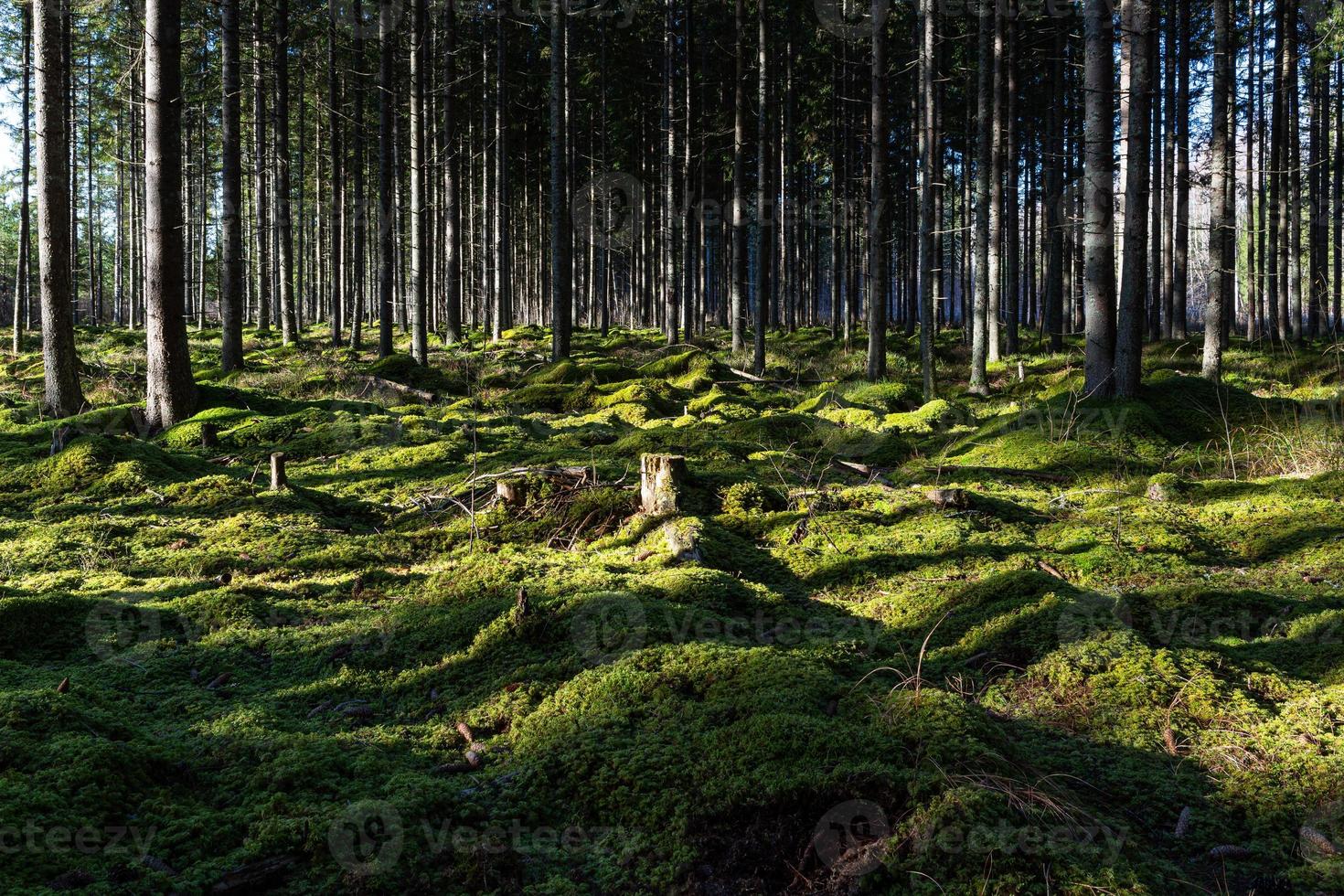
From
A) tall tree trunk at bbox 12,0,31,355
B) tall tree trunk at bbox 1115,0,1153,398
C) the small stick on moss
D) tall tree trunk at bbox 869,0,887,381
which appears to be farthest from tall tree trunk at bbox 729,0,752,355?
tall tree trunk at bbox 12,0,31,355

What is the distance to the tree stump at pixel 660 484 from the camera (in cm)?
592

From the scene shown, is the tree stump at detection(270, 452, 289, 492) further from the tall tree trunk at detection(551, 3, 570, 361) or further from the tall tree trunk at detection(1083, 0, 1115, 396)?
the tall tree trunk at detection(551, 3, 570, 361)

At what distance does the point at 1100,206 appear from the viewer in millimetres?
9414

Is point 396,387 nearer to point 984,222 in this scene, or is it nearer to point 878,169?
point 878,169

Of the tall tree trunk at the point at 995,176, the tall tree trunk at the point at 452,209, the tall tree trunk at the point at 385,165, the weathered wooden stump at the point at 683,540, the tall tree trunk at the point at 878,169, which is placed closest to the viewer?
the weathered wooden stump at the point at 683,540

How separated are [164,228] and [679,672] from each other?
29.5 feet

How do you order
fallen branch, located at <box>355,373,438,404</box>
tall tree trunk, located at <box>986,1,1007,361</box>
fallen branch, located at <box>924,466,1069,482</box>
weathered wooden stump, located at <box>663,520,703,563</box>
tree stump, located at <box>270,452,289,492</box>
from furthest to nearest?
tall tree trunk, located at <box>986,1,1007,361</box> → fallen branch, located at <box>355,373,438,404</box> → fallen branch, located at <box>924,466,1069,482</box> → tree stump, located at <box>270,452,289,492</box> → weathered wooden stump, located at <box>663,520,703,563</box>

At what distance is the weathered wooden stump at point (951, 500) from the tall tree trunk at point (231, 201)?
12.1m

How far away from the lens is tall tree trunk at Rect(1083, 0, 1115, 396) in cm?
934

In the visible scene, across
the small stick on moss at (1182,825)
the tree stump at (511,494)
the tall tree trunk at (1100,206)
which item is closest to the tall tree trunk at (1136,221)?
the tall tree trunk at (1100,206)

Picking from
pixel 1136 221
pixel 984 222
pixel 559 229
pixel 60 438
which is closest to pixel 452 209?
pixel 559 229

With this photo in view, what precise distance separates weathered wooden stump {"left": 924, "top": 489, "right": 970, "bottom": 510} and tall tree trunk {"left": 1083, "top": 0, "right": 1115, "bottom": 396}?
4223mm

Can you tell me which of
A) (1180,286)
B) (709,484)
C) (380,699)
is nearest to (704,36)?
(1180,286)

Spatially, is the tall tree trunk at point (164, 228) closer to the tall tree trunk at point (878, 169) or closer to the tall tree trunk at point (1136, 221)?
the tall tree trunk at point (1136, 221)
